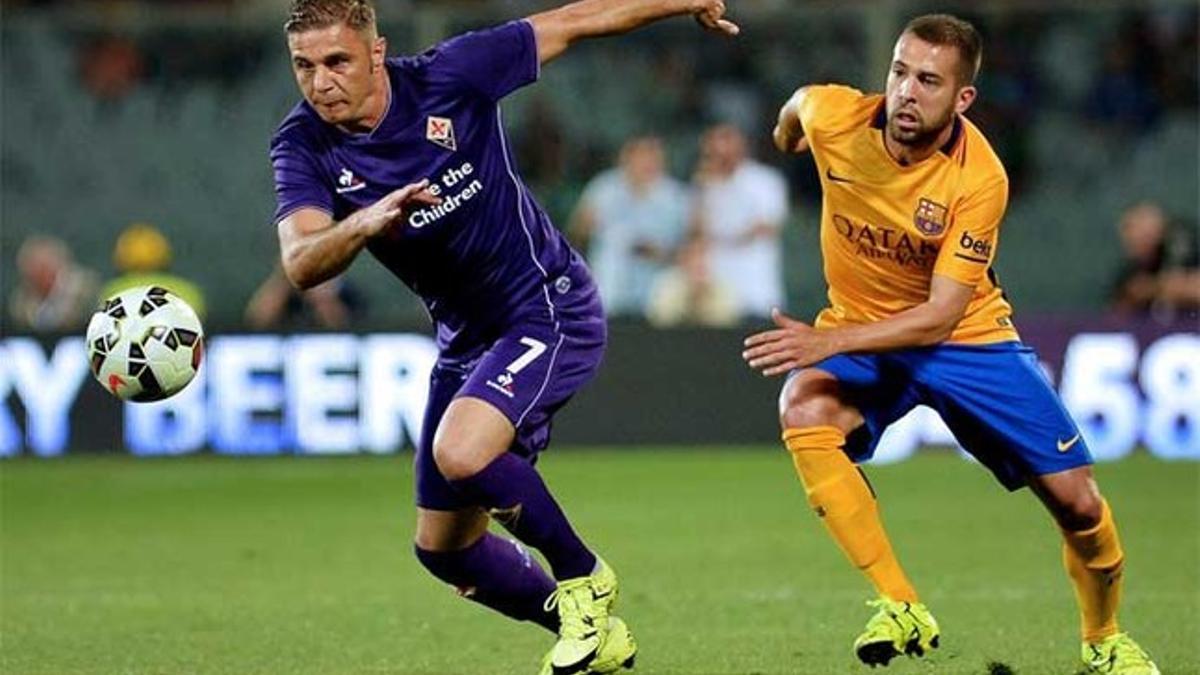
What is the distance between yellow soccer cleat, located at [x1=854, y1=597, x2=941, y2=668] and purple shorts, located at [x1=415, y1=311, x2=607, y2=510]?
49.8 inches

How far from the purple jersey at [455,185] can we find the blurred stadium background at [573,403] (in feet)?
4.26

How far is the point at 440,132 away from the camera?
751 centimetres

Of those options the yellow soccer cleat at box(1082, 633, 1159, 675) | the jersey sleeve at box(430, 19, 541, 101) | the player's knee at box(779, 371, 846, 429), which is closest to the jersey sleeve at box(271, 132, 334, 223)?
the jersey sleeve at box(430, 19, 541, 101)

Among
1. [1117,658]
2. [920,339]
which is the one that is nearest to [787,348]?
[920,339]

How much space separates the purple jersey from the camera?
7.43m

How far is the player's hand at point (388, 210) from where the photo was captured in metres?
6.77

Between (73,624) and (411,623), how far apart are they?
52.8 inches

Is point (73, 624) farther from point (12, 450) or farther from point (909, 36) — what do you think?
point (12, 450)

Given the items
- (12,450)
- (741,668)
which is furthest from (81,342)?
(741,668)

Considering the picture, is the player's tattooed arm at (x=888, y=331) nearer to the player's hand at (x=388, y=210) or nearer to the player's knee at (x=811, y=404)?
the player's knee at (x=811, y=404)

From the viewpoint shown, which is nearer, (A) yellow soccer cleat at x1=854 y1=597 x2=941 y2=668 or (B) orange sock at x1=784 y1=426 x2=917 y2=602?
(A) yellow soccer cleat at x1=854 y1=597 x2=941 y2=668

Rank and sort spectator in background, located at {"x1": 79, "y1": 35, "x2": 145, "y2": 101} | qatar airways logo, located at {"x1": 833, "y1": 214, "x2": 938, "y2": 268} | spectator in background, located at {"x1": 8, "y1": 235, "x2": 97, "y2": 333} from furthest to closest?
spectator in background, located at {"x1": 79, "y1": 35, "x2": 145, "y2": 101}, spectator in background, located at {"x1": 8, "y1": 235, "x2": 97, "y2": 333}, qatar airways logo, located at {"x1": 833, "y1": 214, "x2": 938, "y2": 268}

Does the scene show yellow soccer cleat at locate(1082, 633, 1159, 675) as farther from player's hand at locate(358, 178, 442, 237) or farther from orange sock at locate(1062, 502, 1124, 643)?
player's hand at locate(358, 178, 442, 237)

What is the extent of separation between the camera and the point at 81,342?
16.5 metres
